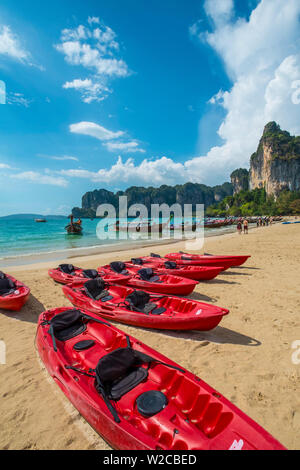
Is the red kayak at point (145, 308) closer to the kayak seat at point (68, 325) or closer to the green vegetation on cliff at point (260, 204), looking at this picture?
the kayak seat at point (68, 325)

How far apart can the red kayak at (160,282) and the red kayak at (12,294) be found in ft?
11.9

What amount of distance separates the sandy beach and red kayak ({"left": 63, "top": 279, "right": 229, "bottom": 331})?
14.2 inches

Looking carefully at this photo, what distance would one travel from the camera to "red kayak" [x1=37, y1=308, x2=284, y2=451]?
2.47 metres

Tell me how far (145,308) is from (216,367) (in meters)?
2.53

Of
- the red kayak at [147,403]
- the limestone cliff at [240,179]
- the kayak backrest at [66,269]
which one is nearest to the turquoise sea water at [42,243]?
the kayak backrest at [66,269]

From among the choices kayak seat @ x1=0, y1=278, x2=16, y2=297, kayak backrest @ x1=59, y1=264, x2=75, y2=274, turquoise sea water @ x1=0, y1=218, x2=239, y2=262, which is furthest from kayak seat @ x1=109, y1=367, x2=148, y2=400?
turquoise sea water @ x1=0, y1=218, x2=239, y2=262

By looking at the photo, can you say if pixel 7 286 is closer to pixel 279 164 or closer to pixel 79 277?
pixel 79 277

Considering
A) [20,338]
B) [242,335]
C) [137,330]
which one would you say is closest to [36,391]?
[20,338]

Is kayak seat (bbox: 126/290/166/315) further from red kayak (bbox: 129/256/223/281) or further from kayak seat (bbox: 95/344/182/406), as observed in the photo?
red kayak (bbox: 129/256/223/281)

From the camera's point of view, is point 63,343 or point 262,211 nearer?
point 63,343

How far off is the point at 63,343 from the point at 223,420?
353 centimetres

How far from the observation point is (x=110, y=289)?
7789 mm

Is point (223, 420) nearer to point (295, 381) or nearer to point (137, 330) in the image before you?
point (295, 381)
